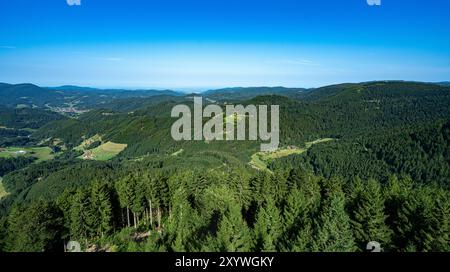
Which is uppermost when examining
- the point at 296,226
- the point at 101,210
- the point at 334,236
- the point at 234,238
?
the point at 334,236

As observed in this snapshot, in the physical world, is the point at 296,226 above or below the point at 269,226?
above

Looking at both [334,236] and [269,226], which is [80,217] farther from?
[334,236]

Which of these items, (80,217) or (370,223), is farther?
(80,217)

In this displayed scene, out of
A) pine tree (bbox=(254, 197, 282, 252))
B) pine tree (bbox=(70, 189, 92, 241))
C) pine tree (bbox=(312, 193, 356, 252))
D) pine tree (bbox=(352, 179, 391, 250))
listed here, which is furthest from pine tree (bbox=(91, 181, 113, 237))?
pine tree (bbox=(352, 179, 391, 250))

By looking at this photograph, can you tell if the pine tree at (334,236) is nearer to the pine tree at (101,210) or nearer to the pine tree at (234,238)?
the pine tree at (234,238)

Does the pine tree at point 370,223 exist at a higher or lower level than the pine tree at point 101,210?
higher

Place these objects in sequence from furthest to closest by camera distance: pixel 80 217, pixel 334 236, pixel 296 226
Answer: pixel 80 217, pixel 296 226, pixel 334 236

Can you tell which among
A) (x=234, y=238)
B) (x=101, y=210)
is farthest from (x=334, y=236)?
(x=101, y=210)

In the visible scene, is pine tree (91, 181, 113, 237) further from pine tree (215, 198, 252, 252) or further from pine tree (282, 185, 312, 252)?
pine tree (282, 185, 312, 252)

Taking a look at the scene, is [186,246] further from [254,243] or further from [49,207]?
[49,207]

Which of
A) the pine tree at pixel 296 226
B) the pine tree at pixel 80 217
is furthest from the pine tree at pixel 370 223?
the pine tree at pixel 80 217
